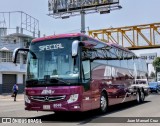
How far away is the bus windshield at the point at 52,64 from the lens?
11.9 meters

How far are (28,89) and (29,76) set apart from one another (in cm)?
49

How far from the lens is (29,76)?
12.6 m

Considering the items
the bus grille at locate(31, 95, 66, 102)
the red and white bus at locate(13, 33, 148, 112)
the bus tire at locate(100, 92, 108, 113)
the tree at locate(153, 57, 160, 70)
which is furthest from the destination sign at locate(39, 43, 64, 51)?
the tree at locate(153, 57, 160, 70)

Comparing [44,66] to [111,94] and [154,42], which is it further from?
[154,42]

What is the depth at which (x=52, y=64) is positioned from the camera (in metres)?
12.2

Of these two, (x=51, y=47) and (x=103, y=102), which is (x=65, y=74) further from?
(x=103, y=102)

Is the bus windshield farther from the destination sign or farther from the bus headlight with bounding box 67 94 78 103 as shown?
the bus headlight with bounding box 67 94 78 103

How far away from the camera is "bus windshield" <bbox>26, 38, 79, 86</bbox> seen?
11922 mm

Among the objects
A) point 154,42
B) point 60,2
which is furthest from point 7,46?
point 154,42

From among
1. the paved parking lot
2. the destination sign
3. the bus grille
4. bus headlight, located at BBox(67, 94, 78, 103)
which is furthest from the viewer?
the destination sign

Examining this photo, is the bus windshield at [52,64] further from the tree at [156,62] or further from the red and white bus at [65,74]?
the tree at [156,62]

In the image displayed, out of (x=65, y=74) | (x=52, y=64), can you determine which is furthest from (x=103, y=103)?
(x=52, y=64)

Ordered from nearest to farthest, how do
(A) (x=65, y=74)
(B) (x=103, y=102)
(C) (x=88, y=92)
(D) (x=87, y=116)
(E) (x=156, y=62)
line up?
(A) (x=65, y=74) < (C) (x=88, y=92) < (D) (x=87, y=116) < (B) (x=103, y=102) < (E) (x=156, y=62)

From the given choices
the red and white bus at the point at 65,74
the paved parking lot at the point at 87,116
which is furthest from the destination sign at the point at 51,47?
the paved parking lot at the point at 87,116
